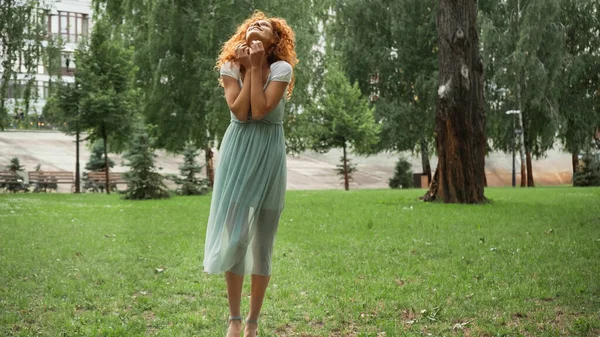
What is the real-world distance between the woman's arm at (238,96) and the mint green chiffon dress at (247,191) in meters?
0.05

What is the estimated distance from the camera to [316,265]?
8.95 m

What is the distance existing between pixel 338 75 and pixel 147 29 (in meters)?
8.92

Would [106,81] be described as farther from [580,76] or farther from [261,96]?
[261,96]

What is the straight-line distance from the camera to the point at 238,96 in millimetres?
4902

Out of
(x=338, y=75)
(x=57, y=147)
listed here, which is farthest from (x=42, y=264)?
(x=57, y=147)

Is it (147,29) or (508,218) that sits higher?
(147,29)

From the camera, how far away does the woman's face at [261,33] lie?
499cm

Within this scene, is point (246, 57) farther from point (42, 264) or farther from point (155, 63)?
point (155, 63)

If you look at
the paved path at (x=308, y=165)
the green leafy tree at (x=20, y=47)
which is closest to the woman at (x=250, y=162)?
the green leafy tree at (x=20, y=47)

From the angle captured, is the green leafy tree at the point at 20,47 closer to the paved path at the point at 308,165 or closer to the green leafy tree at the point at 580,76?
the paved path at the point at 308,165

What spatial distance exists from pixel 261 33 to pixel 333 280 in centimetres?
352

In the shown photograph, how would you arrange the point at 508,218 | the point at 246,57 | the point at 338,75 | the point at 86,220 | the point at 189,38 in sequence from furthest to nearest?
1. the point at 338,75
2. the point at 189,38
3. the point at 86,220
4. the point at 508,218
5. the point at 246,57

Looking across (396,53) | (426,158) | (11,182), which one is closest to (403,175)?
(426,158)

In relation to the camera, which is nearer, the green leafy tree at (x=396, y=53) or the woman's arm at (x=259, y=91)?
the woman's arm at (x=259, y=91)
